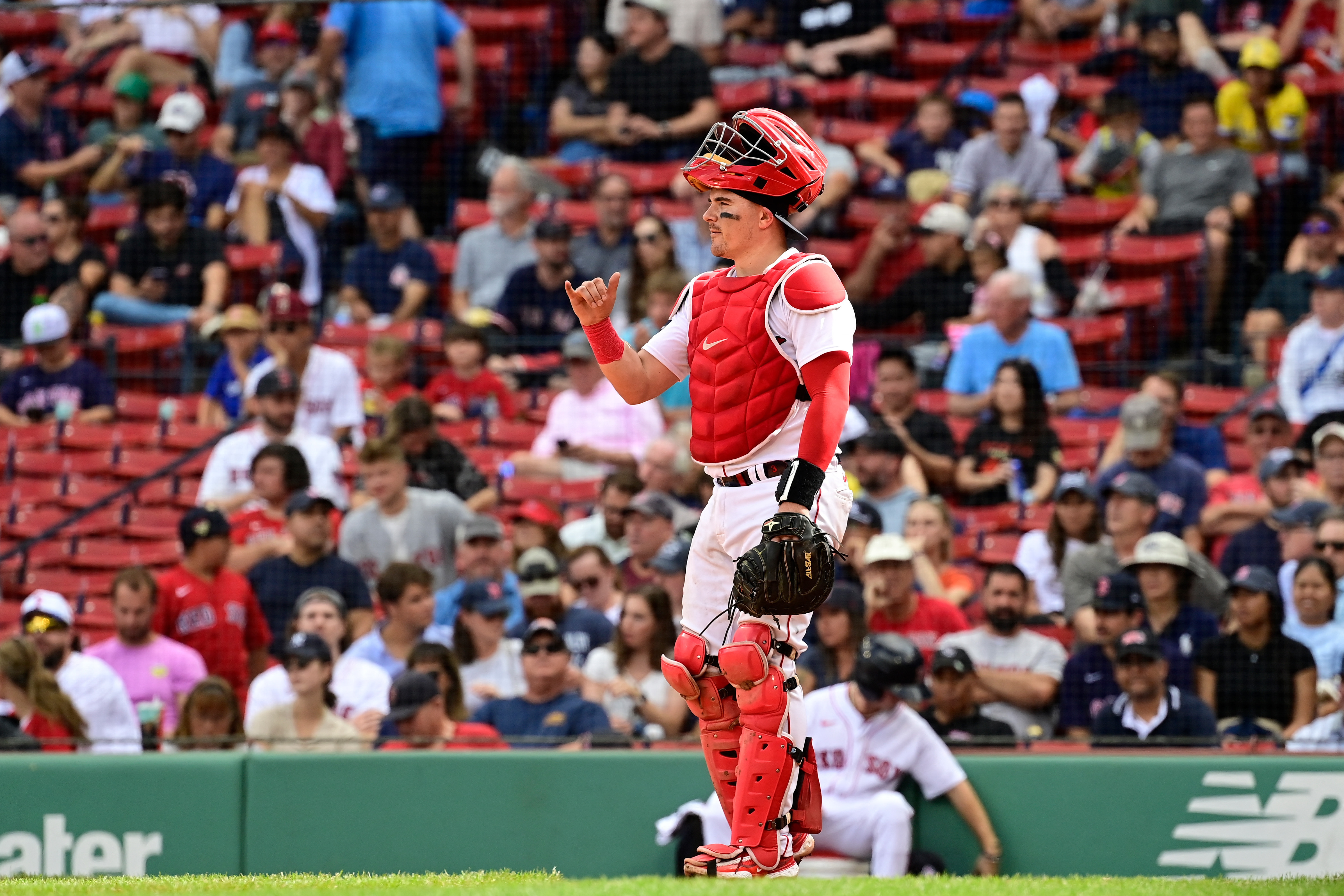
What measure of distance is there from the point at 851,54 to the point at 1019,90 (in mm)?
1264

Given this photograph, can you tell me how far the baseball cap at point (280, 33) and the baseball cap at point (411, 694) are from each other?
6840 millimetres

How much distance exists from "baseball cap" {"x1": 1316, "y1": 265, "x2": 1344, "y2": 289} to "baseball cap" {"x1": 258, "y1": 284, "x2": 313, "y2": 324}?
528 centimetres

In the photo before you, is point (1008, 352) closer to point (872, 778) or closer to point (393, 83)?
point (872, 778)

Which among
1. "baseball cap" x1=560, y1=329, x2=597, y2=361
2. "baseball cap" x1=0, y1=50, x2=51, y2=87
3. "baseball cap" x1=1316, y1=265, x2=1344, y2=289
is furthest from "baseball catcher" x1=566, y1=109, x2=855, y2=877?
"baseball cap" x1=0, y1=50, x2=51, y2=87

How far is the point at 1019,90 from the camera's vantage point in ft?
41.2

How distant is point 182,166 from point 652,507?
18.3 ft

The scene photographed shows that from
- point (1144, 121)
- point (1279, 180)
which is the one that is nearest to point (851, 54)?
point (1144, 121)

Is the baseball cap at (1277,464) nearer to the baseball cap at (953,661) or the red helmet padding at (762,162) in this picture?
the baseball cap at (953,661)

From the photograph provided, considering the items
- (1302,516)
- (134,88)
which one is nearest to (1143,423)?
(1302,516)

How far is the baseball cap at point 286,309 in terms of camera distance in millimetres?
10055

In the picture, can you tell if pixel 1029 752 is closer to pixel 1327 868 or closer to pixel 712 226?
pixel 1327 868

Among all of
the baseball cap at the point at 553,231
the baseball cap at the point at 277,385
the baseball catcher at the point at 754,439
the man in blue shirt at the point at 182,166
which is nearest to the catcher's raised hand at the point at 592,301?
the baseball catcher at the point at 754,439

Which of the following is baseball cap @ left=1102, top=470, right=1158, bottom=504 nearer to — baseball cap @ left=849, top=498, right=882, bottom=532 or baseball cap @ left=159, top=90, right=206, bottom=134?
baseball cap @ left=849, top=498, right=882, bottom=532

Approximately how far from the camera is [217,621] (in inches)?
332
